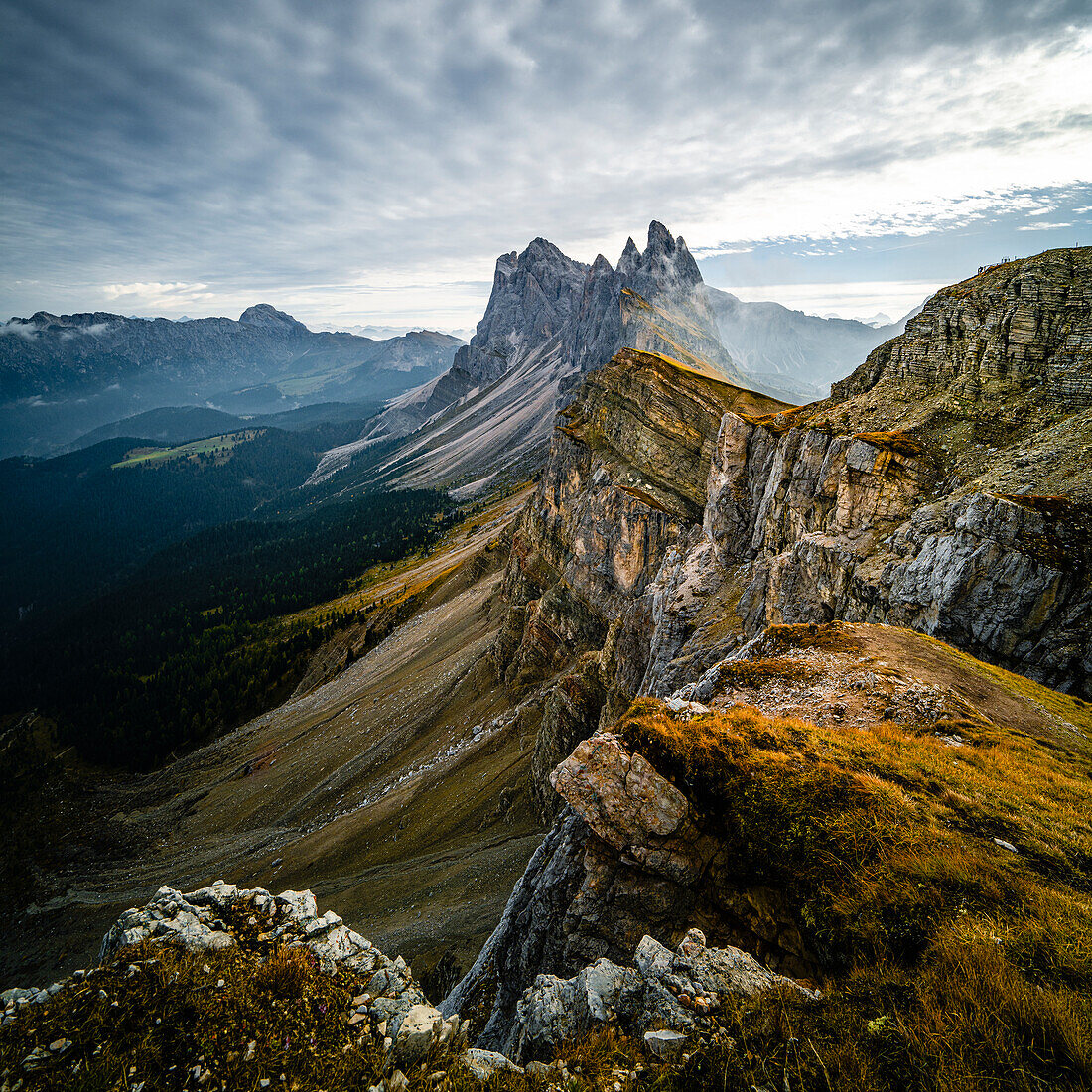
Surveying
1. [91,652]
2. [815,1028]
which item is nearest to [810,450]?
[815,1028]

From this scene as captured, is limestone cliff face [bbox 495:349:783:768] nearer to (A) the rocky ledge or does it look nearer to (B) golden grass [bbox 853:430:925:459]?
(B) golden grass [bbox 853:430:925:459]

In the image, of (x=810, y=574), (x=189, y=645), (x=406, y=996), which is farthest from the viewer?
(x=189, y=645)

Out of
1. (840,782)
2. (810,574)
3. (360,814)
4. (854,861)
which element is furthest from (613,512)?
(854,861)

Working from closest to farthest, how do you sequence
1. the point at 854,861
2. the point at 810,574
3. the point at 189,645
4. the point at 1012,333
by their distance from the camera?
1. the point at 854,861
2. the point at 1012,333
3. the point at 810,574
4. the point at 189,645

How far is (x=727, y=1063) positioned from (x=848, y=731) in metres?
8.40

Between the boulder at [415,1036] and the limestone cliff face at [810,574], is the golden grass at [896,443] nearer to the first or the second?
the limestone cliff face at [810,574]

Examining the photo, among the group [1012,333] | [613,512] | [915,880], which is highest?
[1012,333]

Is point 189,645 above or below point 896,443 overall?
below

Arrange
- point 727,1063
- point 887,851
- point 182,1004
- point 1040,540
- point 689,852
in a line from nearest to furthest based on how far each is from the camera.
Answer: point 727,1063 < point 182,1004 < point 887,851 < point 689,852 < point 1040,540

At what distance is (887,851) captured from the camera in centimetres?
842

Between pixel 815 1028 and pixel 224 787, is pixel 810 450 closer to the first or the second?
pixel 815 1028

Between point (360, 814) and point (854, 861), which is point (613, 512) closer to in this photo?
point (360, 814)

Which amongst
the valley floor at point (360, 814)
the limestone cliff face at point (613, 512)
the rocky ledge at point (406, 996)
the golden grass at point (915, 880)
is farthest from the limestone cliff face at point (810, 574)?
the valley floor at point (360, 814)

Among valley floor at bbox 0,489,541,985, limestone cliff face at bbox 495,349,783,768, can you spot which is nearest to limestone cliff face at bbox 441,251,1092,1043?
limestone cliff face at bbox 495,349,783,768
